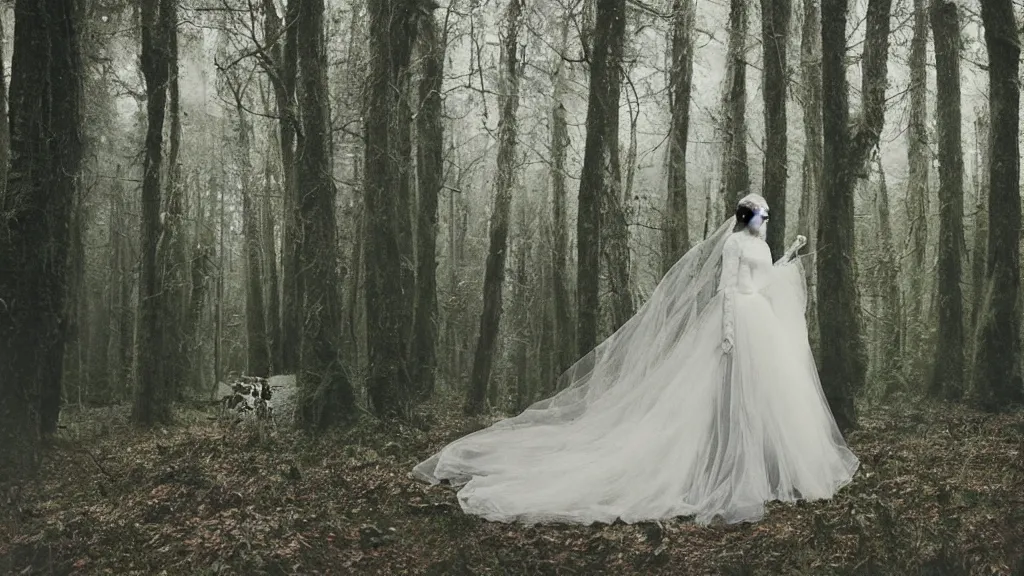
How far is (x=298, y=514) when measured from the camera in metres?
5.39

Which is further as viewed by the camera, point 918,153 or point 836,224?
point 918,153

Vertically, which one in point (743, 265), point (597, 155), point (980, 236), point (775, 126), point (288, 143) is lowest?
point (743, 265)

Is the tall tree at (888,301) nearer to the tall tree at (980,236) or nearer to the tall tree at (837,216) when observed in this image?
the tall tree at (980,236)

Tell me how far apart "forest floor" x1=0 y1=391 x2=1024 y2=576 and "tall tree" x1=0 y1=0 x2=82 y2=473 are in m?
0.64

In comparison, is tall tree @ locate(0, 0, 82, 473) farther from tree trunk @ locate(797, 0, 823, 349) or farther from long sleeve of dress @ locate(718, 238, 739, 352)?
tree trunk @ locate(797, 0, 823, 349)

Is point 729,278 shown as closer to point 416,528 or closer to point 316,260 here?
point 416,528

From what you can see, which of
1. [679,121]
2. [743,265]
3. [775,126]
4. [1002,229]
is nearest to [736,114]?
[775,126]

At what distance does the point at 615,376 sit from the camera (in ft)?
22.7

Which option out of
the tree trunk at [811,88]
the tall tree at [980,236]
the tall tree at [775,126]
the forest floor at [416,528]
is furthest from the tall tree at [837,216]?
the tall tree at [980,236]

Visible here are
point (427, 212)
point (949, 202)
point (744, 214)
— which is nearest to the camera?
point (744, 214)

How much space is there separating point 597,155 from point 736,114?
8.31ft

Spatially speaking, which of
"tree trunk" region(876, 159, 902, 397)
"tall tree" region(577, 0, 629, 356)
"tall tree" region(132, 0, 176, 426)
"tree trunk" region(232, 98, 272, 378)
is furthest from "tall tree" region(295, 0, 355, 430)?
"tree trunk" region(876, 159, 902, 397)

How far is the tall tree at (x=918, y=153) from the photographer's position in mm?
12547

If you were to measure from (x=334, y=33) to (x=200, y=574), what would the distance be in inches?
428
